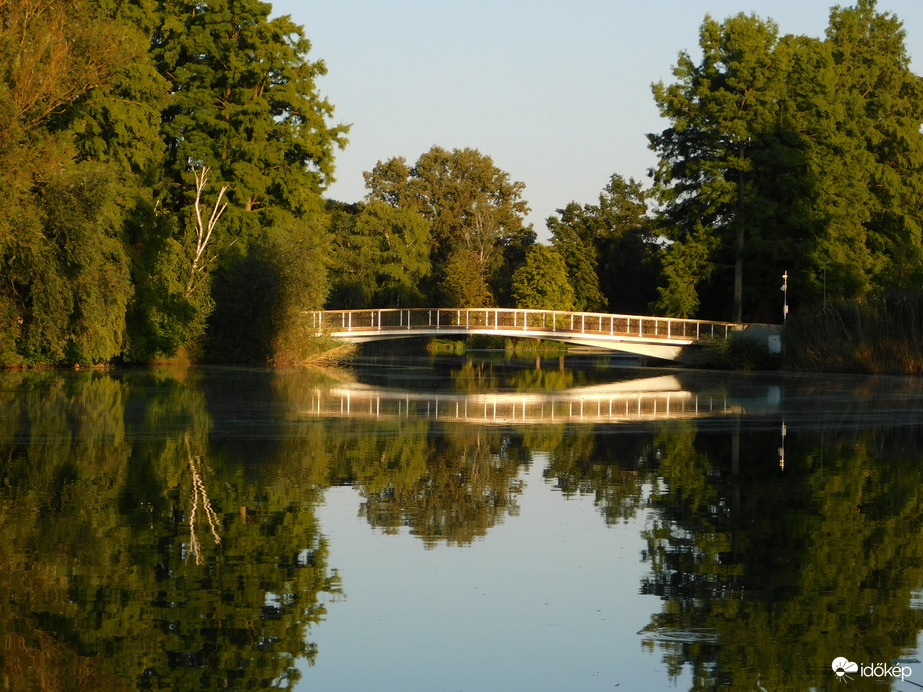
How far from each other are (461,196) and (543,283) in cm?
2240

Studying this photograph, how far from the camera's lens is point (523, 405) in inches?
1216

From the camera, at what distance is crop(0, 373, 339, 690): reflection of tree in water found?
7.12 m

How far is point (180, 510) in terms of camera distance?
40.8 ft

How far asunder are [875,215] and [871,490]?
58.4m

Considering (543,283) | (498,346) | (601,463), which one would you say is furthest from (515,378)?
(498,346)

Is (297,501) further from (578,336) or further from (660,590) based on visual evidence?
(578,336)

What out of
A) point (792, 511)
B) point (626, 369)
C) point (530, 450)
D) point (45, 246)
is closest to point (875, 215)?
point (626, 369)

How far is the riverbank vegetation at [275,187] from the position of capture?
37.2 meters

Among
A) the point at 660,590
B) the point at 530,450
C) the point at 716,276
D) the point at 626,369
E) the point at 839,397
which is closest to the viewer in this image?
the point at 660,590

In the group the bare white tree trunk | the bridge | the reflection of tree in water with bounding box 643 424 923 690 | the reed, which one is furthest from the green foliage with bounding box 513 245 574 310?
the reflection of tree in water with bounding box 643 424 923 690

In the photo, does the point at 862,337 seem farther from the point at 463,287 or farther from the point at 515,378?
the point at 463,287

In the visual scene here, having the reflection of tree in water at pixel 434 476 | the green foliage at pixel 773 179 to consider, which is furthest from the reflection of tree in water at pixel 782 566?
the green foliage at pixel 773 179

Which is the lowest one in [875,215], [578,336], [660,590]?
[660,590]

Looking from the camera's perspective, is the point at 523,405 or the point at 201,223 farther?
the point at 201,223
